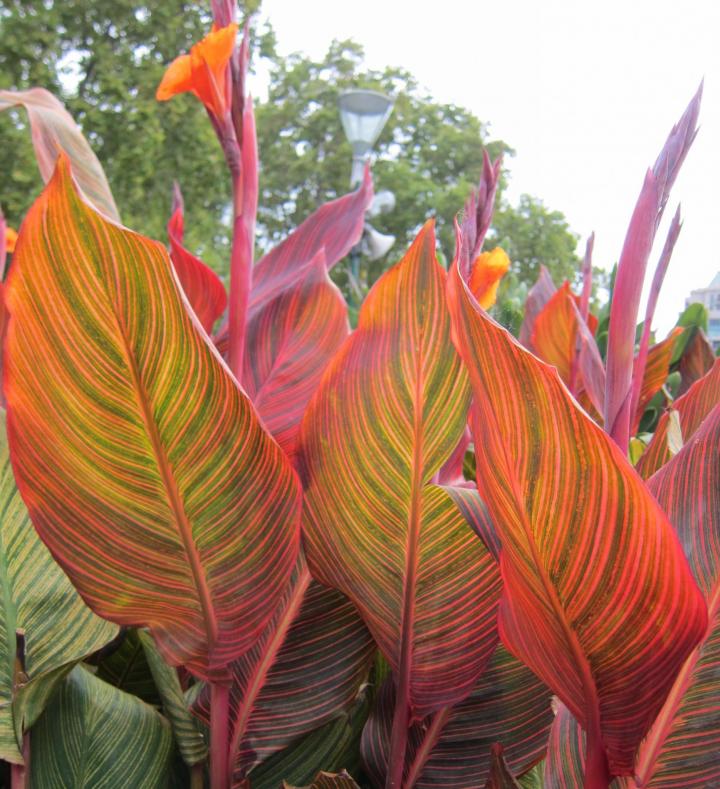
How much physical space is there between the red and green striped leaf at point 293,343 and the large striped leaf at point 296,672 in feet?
0.60

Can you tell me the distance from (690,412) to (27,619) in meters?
0.55

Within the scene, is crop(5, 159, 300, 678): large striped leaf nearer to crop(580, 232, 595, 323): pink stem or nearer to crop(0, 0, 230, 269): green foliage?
crop(580, 232, 595, 323): pink stem

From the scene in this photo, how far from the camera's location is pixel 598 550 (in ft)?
1.25

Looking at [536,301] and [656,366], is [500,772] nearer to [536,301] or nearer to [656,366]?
[656,366]

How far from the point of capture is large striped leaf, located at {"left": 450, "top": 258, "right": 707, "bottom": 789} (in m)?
0.37

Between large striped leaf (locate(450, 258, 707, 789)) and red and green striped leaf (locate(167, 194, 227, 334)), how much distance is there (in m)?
0.51

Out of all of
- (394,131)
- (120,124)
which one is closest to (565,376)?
(120,124)

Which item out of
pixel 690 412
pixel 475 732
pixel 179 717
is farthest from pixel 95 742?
pixel 690 412

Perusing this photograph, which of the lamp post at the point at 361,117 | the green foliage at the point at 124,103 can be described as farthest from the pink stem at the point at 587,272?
the green foliage at the point at 124,103

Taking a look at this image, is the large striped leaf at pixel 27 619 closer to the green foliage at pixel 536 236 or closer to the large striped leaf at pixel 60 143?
the large striped leaf at pixel 60 143

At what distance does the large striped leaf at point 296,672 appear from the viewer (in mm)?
589

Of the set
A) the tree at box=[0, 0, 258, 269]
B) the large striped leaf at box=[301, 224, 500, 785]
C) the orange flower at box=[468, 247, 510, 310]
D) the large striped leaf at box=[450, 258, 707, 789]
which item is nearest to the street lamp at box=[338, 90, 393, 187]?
the tree at box=[0, 0, 258, 269]

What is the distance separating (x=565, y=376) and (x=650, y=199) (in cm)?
80

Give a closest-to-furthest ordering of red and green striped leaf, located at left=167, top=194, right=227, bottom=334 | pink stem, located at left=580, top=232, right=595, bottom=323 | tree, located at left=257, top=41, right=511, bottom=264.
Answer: pink stem, located at left=580, top=232, right=595, bottom=323
red and green striped leaf, located at left=167, top=194, right=227, bottom=334
tree, located at left=257, top=41, right=511, bottom=264
